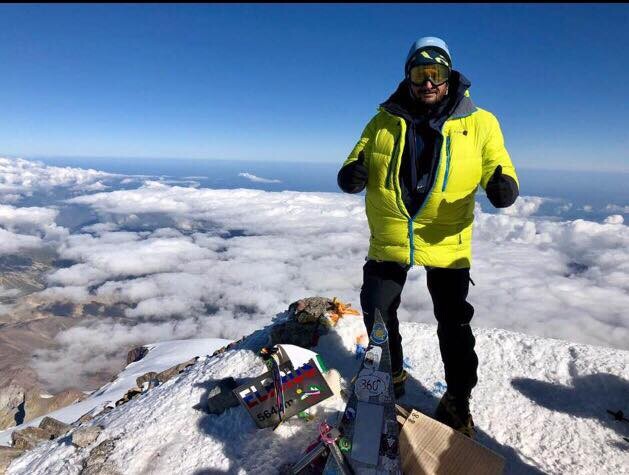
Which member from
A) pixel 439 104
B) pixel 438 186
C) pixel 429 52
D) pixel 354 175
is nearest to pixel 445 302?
pixel 438 186

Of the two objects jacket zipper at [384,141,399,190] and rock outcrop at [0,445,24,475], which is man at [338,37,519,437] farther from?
rock outcrop at [0,445,24,475]

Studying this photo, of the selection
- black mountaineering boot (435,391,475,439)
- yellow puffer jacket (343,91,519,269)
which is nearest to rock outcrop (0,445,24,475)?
black mountaineering boot (435,391,475,439)

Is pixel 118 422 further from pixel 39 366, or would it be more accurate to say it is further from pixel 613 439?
pixel 39 366

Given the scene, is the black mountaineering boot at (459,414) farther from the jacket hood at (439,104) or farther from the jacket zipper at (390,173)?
the jacket hood at (439,104)

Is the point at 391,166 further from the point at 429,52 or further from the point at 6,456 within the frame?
the point at 6,456

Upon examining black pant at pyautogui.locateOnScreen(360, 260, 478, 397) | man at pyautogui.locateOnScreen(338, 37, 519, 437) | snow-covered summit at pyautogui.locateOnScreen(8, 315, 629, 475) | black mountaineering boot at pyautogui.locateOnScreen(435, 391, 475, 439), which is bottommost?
snow-covered summit at pyautogui.locateOnScreen(8, 315, 629, 475)

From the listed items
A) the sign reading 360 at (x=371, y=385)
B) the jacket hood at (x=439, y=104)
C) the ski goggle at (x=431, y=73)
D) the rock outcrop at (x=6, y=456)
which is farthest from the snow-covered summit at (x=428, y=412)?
the ski goggle at (x=431, y=73)

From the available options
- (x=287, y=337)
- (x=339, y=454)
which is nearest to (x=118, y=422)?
(x=287, y=337)

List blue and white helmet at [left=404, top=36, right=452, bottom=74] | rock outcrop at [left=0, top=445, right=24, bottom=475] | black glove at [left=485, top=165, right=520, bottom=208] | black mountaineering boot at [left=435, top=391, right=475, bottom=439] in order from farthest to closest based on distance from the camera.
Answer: rock outcrop at [left=0, top=445, right=24, bottom=475] < black mountaineering boot at [left=435, top=391, right=475, bottom=439] < blue and white helmet at [left=404, top=36, right=452, bottom=74] < black glove at [left=485, top=165, right=520, bottom=208]
